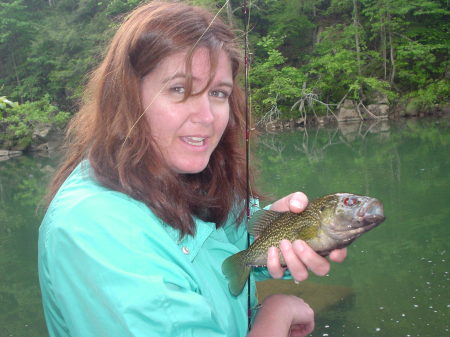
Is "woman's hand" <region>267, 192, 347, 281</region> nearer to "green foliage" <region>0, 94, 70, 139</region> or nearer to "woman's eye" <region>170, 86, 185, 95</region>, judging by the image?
"woman's eye" <region>170, 86, 185, 95</region>

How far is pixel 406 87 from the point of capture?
2364 centimetres

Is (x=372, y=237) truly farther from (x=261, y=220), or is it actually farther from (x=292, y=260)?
(x=292, y=260)

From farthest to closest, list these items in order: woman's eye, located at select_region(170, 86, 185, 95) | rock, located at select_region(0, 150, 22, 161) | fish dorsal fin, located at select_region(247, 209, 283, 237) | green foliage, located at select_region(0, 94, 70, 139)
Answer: green foliage, located at select_region(0, 94, 70, 139), rock, located at select_region(0, 150, 22, 161), fish dorsal fin, located at select_region(247, 209, 283, 237), woman's eye, located at select_region(170, 86, 185, 95)

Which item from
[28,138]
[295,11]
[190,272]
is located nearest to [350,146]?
[190,272]

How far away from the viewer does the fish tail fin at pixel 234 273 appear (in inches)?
66.4

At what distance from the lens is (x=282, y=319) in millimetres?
1738

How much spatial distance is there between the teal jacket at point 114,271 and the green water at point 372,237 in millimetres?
3190

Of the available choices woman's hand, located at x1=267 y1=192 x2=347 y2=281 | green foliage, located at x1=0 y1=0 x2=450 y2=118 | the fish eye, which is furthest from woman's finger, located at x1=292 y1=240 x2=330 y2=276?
green foliage, located at x1=0 y1=0 x2=450 y2=118

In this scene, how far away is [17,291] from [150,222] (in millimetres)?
5545

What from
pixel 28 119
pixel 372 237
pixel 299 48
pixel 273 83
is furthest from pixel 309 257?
pixel 299 48

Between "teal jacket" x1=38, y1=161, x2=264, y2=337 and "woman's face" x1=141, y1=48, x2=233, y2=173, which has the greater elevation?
"woman's face" x1=141, y1=48, x2=233, y2=173

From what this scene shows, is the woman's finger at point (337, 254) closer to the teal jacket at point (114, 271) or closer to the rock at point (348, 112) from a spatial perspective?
the teal jacket at point (114, 271)

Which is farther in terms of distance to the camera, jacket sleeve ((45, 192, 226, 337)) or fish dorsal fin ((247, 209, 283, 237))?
fish dorsal fin ((247, 209, 283, 237))

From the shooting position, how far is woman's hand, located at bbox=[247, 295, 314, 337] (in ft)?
5.50
